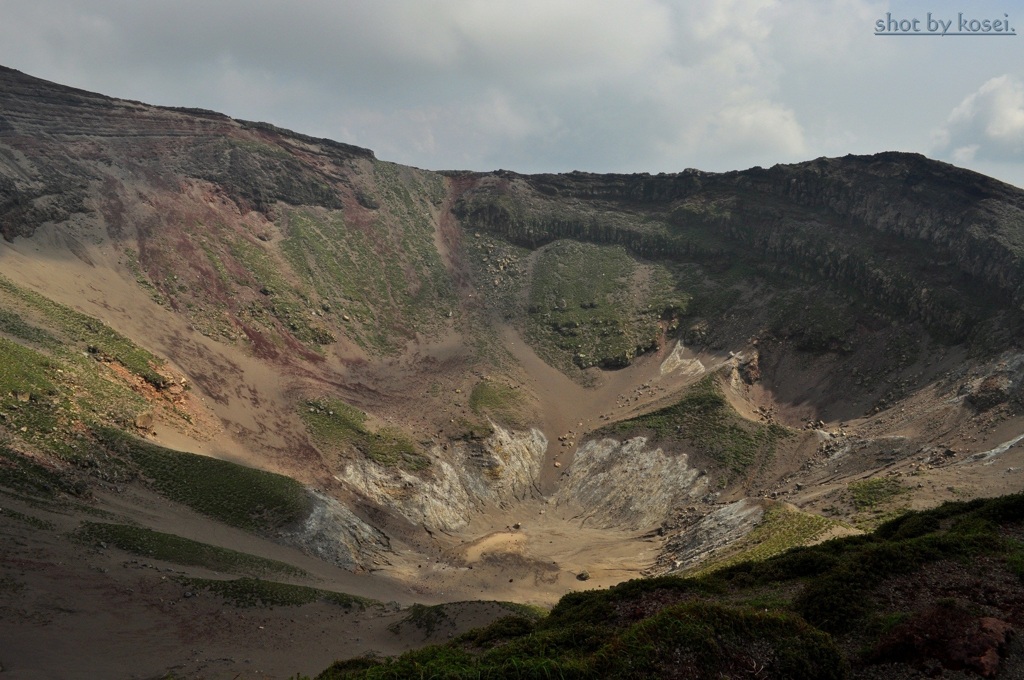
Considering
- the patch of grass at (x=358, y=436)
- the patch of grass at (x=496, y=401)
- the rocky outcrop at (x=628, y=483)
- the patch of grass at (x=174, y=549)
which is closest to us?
the patch of grass at (x=174, y=549)

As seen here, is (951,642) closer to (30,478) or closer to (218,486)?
(30,478)

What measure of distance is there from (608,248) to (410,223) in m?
29.7

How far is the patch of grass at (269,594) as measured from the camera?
29203 mm

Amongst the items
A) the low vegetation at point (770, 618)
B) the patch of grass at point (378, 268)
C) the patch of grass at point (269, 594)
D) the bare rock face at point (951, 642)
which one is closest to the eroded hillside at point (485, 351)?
the patch of grass at point (378, 268)

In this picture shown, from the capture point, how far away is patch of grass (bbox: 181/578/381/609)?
29203mm

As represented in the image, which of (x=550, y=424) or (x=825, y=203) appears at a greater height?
(x=825, y=203)

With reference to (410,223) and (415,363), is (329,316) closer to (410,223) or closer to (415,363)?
(415,363)

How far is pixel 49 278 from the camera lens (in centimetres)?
5516

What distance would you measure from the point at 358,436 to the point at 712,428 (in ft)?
102

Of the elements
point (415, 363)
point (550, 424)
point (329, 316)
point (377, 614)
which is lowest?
point (377, 614)

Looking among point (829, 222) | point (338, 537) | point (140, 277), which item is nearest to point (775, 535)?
point (338, 537)

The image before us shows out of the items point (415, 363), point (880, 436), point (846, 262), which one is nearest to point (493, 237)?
point (415, 363)

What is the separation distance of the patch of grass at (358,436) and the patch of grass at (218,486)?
32.4 feet

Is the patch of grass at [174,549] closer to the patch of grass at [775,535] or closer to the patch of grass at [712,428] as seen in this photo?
the patch of grass at [775,535]
